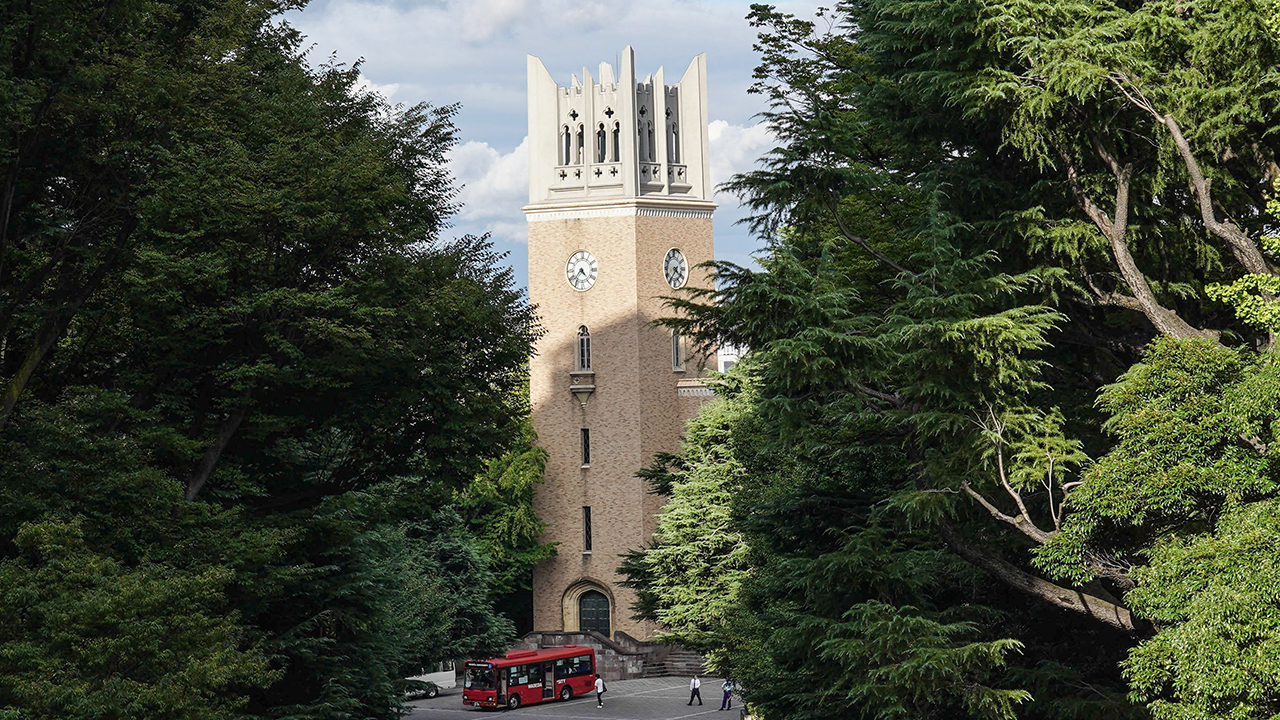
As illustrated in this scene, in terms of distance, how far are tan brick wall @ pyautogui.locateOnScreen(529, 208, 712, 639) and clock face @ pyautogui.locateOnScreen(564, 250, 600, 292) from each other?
21 centimetres

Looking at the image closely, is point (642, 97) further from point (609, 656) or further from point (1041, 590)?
point (1041, 590)

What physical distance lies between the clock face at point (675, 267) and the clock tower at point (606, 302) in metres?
0.05

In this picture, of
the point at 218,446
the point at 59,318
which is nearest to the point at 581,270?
the point at 218,446

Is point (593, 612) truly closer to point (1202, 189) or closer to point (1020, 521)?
point (1020, 521)

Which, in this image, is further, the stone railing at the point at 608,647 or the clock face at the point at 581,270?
the clock face at the point at 581,270

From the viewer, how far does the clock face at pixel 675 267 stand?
5162 centimetres

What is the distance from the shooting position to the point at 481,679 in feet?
140

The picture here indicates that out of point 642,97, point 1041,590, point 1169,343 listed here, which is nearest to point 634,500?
point 642,97

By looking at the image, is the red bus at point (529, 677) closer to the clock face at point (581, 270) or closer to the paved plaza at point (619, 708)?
the paved plaza at point (619, 708)

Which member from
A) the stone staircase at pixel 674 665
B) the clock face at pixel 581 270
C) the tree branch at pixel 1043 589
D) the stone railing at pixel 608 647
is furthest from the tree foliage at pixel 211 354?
the stone staircase at pixel 674 665

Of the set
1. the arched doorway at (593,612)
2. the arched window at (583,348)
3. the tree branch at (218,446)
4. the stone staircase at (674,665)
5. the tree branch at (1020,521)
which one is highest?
the arched window at (583,348)

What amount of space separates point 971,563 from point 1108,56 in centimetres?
657

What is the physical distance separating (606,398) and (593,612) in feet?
25.2

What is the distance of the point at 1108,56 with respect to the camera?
49.7 ft
